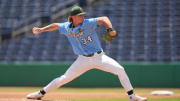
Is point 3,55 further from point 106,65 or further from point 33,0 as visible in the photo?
point 106,65

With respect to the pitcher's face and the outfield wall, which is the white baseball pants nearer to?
the pitcher's face

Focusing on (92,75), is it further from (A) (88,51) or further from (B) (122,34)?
(A) (88,51)

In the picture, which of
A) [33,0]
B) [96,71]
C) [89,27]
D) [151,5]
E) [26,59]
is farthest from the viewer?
[33,0]

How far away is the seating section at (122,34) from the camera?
19516 millimetres

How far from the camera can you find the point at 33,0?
23438 mm

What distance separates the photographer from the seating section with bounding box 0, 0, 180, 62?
19.5m

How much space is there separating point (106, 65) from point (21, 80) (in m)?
11.8

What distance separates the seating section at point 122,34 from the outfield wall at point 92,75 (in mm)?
874

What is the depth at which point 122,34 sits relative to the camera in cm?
2059

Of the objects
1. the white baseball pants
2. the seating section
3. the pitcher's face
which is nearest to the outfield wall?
the seating section

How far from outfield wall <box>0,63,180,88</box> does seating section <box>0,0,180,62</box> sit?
2.87 feet

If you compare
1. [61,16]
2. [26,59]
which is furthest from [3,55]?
[61,16]

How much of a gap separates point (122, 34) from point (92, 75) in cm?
294

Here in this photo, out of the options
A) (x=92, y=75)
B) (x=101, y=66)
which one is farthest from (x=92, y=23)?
(x=92, y=75)
